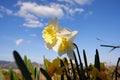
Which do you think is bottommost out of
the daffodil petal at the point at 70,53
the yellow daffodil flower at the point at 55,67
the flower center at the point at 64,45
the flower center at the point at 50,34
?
the yellow daffodil flower at the point at 55,67

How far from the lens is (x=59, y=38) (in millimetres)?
1592

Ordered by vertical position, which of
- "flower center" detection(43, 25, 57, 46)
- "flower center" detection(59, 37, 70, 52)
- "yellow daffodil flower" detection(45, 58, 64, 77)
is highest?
"flower center" detection(43, 25, 57, 46)

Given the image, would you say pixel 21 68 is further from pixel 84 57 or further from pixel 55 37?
pixel 84 57

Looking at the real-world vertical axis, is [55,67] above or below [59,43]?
below

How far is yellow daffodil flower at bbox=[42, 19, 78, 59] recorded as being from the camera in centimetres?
156

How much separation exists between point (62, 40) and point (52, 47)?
67mm

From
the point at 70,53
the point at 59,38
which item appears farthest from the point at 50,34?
the point at 70,53

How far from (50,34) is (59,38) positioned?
57 mm

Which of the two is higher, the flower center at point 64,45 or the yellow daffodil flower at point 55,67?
the flower center at point 64,45

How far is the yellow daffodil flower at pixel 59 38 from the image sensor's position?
1.56m

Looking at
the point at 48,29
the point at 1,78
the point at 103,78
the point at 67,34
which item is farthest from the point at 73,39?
the point at 1,78

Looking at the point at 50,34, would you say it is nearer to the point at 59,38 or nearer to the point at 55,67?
the point at 59,38

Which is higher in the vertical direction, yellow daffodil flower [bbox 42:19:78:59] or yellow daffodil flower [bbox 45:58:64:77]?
yellow daffodil flower [bbox 42:19:78:59]

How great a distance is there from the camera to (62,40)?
1573 millimetres
